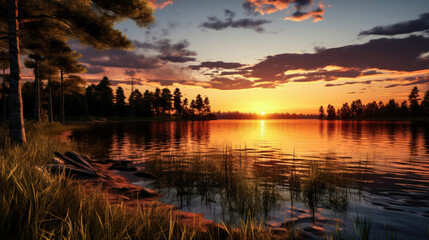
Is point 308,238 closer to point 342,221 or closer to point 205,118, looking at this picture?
point 342,221

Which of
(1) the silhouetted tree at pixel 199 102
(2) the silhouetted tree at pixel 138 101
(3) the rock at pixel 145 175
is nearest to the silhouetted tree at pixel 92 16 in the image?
(3) the rock at pixel 145 175

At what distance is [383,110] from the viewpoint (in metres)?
120

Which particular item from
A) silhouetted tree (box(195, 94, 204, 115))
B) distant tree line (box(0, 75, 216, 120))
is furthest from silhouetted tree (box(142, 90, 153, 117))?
silhouetted tree (box(195, 94, 204, 115))

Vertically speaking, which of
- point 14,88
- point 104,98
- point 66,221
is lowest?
point 66,221

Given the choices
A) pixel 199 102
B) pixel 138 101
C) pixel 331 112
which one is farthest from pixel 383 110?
pixel 138 101

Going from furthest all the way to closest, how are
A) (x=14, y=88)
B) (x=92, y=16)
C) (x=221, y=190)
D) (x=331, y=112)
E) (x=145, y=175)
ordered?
(x=331, y=112) < (x=92, y=16) < (x=14, y=88) < (x=145, y=175) < (x=221, y=190)

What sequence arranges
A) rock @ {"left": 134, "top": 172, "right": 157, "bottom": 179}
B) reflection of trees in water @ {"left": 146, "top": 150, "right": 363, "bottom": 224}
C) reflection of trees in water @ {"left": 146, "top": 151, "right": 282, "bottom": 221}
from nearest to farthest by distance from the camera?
reflection of trees in water @ {"left": 146, "top": 151, "right": 282, "bottom": 221} < reflection of trees in water @ {"left": 146, "top": 150, "right": 363, "bottom": 224} < rock @ {"left": 134, "top": 172, "right": 157, "bottom": 179}

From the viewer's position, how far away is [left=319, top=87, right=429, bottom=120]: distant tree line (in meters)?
98.8

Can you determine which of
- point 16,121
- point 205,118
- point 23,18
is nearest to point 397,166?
point 16,121

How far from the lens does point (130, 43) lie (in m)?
12.1

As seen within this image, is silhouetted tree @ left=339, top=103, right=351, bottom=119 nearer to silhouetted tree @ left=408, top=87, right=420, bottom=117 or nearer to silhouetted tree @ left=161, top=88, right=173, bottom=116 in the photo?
silhouetted tree @ left=408, top=87, right=420, bottom=117

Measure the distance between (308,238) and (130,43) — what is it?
12274 millimetres

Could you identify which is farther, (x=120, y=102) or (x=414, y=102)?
(x=414, y=102)

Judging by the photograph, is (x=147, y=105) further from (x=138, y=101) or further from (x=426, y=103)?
(x=426, y=103)
